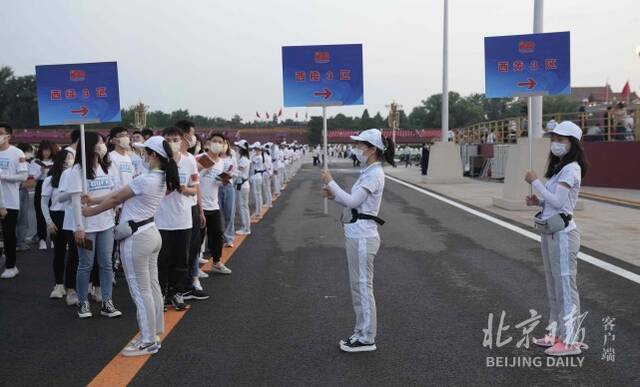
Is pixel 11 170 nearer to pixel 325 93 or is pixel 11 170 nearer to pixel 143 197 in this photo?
pixel 143 197

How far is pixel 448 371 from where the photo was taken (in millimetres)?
4555

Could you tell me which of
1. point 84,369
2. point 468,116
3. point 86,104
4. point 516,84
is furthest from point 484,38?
point 468,116

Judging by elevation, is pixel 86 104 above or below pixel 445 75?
below

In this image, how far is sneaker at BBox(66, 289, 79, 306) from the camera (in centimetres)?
662

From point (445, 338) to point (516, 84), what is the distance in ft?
34.0

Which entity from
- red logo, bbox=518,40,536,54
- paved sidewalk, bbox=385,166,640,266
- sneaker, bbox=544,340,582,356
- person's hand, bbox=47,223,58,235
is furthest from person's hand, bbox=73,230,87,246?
red logo, bbox=518,40,536,54

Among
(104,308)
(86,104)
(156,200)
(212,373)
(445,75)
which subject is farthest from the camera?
(445,75)

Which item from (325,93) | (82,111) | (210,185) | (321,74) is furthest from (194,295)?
(321,74)

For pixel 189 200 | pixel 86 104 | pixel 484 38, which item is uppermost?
pixel 484 38

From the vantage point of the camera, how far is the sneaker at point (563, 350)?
4.89m

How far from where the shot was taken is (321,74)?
13.0 metres

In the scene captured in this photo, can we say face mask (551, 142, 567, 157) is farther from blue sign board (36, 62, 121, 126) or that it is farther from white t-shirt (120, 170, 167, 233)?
blue sign board (36, 62, 121, 126)

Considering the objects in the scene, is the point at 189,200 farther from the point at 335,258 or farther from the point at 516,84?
the point at 516,84

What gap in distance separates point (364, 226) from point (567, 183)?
64.9 inches
